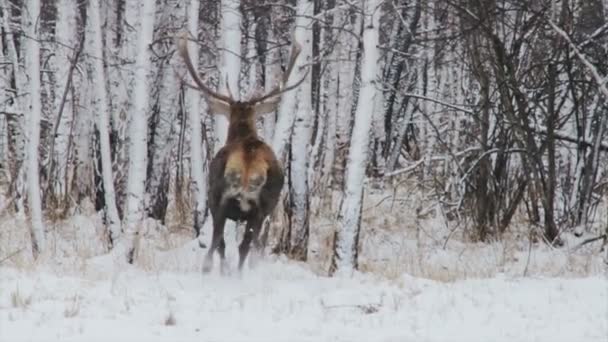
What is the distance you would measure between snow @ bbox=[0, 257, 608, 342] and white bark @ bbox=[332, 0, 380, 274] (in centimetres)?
128

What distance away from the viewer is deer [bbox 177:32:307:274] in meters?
7.72

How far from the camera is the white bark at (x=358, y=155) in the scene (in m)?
8.66

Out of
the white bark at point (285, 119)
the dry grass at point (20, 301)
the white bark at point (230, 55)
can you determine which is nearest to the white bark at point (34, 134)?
the white bark at point (230, 55)

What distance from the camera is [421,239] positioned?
12.6 meters

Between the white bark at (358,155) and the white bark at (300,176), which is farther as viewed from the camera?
the white bark at (300,176)

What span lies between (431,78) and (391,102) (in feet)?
6.56

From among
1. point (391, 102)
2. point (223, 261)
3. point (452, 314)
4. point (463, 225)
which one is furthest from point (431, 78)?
point (452, 314)

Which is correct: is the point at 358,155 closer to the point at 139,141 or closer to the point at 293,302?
the point at 139,141

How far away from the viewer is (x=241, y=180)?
7.70 metres

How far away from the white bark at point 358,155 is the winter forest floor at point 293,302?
1.09ft

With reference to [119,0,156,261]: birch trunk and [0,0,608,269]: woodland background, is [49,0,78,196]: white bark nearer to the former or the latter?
[0,0,608,269]: woodland background

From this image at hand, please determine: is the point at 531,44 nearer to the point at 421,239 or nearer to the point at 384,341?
the point at 421,239

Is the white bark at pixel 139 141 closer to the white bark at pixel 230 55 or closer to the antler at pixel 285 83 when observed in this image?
the white bark at pixel 230 55

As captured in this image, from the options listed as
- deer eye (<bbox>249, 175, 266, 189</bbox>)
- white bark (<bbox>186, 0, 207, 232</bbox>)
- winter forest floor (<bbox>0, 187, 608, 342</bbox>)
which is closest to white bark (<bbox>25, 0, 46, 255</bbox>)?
winter forest floor (<bbox>0, 187, 608, 342</bbox>)
